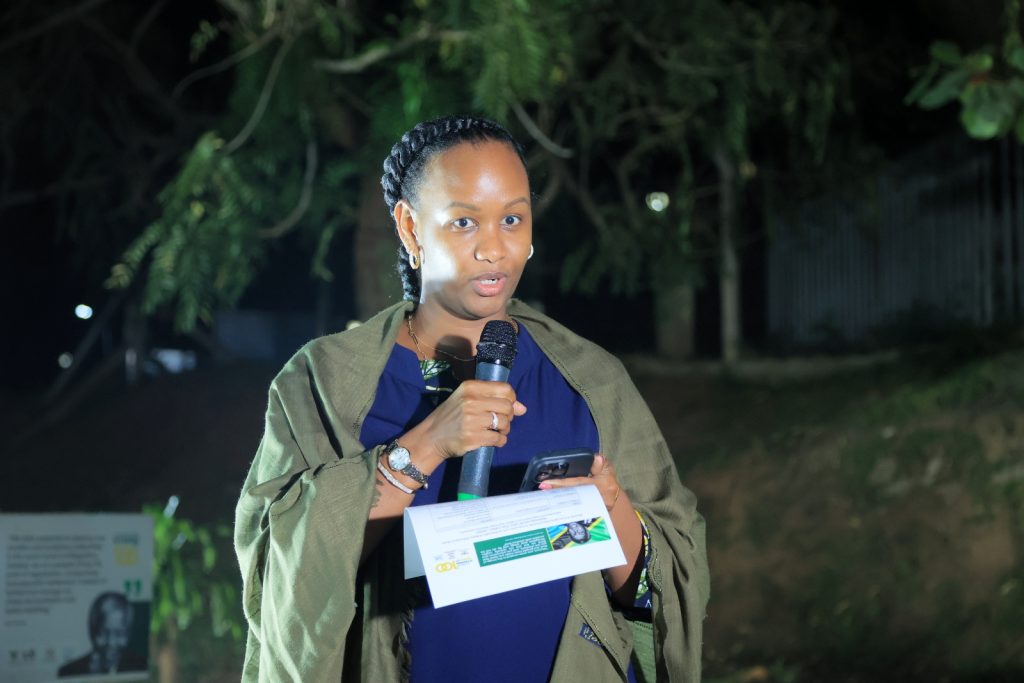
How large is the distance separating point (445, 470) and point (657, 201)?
25.3 feet

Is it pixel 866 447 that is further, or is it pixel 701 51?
pixel 866 447

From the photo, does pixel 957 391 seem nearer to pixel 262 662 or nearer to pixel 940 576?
pixel 940 576

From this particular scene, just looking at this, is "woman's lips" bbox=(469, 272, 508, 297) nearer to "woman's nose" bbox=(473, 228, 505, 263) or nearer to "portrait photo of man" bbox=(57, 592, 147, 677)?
"woman's nose" bbox=(473, 228, 505, 263)

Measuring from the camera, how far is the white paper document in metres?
1.80

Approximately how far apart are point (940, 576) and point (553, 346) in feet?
16.0

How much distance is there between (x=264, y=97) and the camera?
594 cm

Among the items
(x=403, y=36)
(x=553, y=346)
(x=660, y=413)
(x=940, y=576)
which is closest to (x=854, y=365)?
(x=660, y=413)

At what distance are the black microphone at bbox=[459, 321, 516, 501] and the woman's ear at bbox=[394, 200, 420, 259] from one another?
0.76 ft

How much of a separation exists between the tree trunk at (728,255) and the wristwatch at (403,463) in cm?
701

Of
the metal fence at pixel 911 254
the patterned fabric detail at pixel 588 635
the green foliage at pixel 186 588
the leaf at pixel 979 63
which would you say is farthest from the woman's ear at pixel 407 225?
the metal fence at pixel 911 254

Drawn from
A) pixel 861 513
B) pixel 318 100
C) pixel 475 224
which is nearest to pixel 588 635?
pixel 475 224

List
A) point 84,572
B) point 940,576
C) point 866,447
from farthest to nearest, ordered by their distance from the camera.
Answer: point 866,447 → point 940,576 → point 84,572

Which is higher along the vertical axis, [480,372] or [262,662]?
[480,372]

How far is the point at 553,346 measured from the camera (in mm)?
2410
